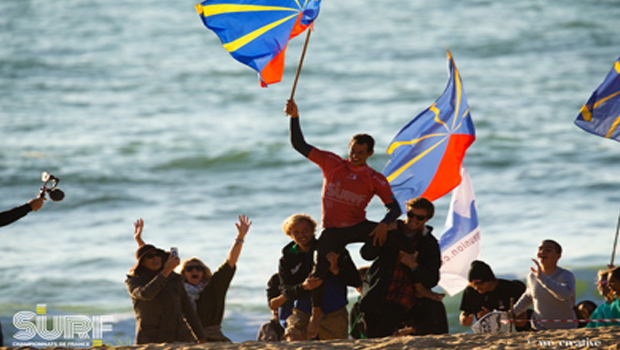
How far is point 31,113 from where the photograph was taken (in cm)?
2789

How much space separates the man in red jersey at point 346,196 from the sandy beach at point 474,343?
761mm

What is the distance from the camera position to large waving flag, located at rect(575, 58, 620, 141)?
938cm

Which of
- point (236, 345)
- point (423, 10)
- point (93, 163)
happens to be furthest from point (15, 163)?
point (236, 345)

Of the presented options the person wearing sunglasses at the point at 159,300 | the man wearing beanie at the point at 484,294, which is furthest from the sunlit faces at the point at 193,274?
the man wearing beanie at the point at 484,294

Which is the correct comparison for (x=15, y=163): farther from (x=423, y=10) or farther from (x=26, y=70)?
(x=423, y=10)

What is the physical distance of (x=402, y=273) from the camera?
8625mm

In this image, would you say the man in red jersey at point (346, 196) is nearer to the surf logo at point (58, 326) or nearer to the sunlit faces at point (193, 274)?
the sunlit faces at point (193, 274)

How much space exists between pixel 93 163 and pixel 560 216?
30.5 ft

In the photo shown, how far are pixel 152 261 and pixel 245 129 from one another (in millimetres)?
18195

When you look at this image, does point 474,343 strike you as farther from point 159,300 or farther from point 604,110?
point 604,110

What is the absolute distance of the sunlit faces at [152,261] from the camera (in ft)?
28.3

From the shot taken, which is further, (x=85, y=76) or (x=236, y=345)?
(x=85, y=76)

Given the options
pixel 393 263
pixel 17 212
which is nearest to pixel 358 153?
pixel 393 263

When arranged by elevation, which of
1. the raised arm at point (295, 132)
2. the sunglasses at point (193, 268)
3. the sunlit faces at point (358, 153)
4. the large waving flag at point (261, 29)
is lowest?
the sunglasses at point (193, 268)
